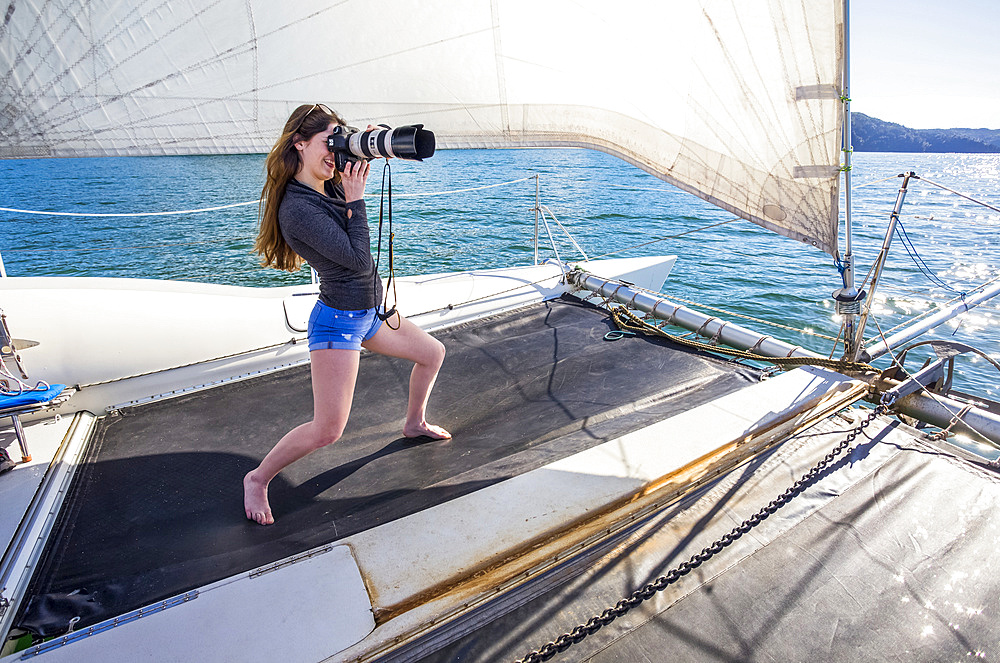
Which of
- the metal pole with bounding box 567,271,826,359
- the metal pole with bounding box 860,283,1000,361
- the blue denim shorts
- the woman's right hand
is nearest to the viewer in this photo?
the woman's right hand

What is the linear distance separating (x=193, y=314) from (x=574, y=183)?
1976 cm

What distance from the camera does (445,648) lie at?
3.95 ft

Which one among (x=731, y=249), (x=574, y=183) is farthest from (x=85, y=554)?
(x=574, y=183)

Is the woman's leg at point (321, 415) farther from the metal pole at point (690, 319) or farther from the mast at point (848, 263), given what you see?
the metal pole at point (690, 319)

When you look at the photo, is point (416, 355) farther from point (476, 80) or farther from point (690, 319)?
point (690, 319)

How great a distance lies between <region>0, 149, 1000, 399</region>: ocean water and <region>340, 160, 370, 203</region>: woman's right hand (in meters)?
1.28

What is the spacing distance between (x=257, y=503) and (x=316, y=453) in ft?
1.49

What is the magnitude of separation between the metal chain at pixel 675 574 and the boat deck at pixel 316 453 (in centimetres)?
64

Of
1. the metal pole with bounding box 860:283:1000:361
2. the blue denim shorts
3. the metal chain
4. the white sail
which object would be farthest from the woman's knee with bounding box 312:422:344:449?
the metal pole with bounding box 860:283:1000:361

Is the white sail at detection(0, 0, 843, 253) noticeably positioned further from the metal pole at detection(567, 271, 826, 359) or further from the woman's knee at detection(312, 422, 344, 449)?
the woman's knee at detection(312, 422, 344, 449)

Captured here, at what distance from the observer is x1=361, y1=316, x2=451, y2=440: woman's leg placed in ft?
6.23

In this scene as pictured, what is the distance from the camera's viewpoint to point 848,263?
2.37 metres

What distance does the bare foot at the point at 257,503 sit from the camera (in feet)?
5.83

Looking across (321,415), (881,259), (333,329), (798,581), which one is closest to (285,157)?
(333,329)
